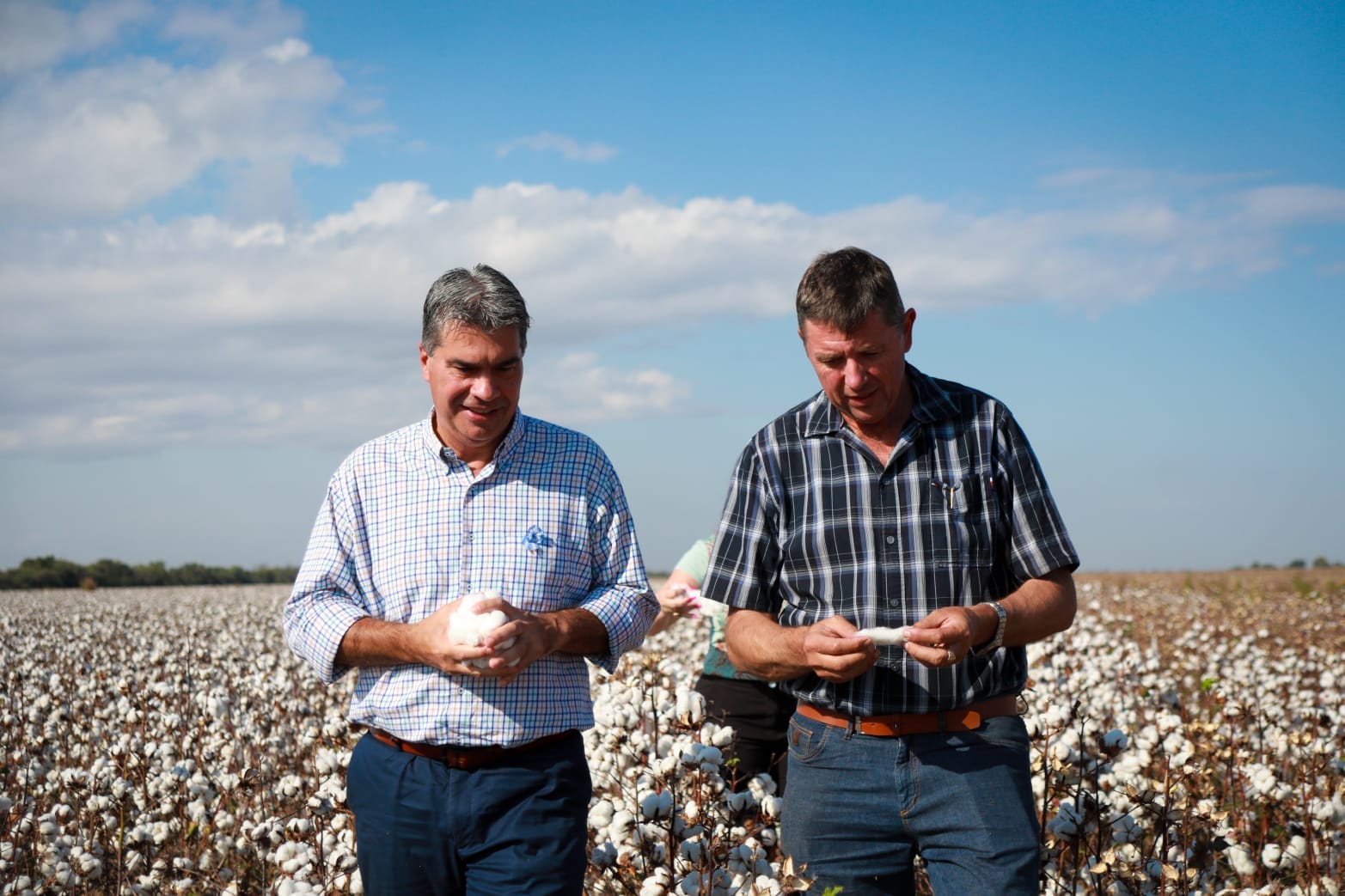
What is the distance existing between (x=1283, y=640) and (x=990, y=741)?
12.3 meters

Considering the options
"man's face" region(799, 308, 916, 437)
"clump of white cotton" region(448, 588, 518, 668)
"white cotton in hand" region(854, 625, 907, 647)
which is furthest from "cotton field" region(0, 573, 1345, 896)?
"man's face" region(799, 308, 916, 437)

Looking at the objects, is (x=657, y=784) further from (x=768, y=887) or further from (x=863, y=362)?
(x=863, y=362)

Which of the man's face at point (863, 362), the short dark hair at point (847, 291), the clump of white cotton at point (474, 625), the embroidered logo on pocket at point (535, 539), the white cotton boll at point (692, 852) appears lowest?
the white cotton boll at point (692, 852)

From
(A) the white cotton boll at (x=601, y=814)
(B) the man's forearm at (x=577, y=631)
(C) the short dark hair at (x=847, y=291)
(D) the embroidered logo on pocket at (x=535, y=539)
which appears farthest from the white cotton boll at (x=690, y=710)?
(C) the short dark hair at (x=847, y=291)

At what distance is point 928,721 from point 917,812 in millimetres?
236

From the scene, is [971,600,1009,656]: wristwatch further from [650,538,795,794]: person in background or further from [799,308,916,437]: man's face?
→ [650,538,795,794]: person in background

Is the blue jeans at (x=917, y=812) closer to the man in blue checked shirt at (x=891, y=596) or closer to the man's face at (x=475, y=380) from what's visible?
the man in blue checked shirt at (x=891, y=596)

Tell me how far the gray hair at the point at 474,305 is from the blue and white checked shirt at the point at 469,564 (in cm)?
32

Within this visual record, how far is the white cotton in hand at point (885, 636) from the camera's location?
274 cm

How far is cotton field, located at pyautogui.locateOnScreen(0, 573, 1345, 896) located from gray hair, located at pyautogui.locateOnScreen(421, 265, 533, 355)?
1.24 meters

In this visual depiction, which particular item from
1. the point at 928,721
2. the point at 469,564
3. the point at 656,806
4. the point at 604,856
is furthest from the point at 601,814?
the point at 928,721

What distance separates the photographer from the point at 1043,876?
404 centimetres

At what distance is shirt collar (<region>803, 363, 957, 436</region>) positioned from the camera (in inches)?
121

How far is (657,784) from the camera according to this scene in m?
3.45
